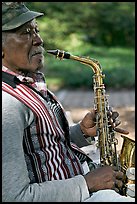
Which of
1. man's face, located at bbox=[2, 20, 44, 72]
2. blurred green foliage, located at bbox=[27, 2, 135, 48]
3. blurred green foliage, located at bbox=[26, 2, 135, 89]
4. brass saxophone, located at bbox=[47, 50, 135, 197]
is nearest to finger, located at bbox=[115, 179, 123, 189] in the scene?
brass saxophone, located at bbox=[47, 50, 135, 197]

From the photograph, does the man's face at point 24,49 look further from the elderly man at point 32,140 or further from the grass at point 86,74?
the grass at point 86,74

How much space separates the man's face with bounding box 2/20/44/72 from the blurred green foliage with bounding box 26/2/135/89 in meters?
11.4

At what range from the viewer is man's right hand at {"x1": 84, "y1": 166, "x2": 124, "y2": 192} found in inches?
88.7

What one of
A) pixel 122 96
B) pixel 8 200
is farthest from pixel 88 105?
pixel 8 200

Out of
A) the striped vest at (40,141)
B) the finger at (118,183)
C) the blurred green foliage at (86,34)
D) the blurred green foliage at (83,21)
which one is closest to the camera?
the striped vest at (40,141)

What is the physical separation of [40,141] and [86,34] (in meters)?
18.3

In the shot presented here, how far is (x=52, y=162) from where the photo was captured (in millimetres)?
2305

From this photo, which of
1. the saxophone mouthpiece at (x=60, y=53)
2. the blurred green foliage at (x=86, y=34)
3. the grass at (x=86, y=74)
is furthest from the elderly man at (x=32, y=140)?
the blurred green foliage at (x=86, y=34)

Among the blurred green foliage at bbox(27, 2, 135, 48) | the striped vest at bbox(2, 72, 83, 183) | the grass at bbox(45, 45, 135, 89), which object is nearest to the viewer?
the striped vest at bbox(2, 72, 83, 183)

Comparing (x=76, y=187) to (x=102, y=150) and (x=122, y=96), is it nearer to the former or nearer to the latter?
(x=102, y=150)

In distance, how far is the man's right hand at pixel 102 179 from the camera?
2252 mm

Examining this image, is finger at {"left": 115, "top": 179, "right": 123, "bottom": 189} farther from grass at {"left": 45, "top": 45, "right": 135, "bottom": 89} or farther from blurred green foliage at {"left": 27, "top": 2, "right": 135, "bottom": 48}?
blurred green foliage at {"left": 27, "top": 2, "right": 135, "bottom": 48}

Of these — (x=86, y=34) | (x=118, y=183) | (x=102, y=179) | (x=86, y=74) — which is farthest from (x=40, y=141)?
(x=86, y=34)


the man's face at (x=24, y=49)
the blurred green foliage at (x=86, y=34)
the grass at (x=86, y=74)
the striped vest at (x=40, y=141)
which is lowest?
the striped vest at (x=40, y=141)
